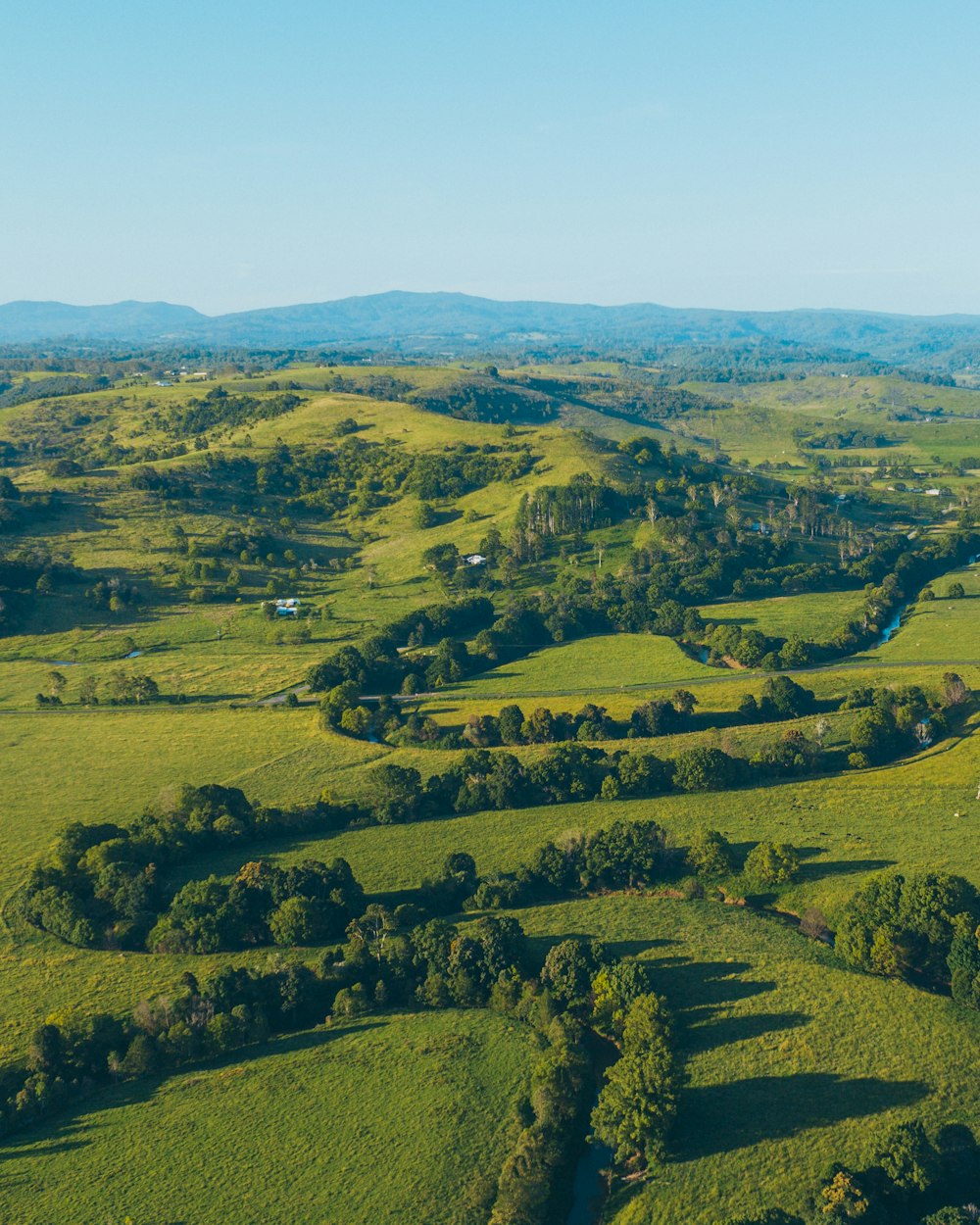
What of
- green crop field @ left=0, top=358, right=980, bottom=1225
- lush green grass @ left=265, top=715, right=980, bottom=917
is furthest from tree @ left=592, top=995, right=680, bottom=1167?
lush green grass @ left=265, top=715, right=980, bottom=917

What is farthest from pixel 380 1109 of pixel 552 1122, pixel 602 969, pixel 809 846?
pixel 809 846

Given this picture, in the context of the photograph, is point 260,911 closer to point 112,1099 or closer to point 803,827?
point 112,1099

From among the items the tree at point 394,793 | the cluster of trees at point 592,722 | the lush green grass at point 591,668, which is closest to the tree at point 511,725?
the cluster of trees at point 592,722

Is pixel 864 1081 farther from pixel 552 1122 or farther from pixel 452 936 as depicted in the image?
pixel 452 936

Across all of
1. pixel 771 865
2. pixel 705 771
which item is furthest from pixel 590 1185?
pixel 705 771

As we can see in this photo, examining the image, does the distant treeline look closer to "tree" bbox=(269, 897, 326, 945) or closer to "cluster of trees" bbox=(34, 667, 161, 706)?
"tree" bbox=(269, 897, 326, 945)

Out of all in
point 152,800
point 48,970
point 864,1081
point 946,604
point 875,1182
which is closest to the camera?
point 875,1182

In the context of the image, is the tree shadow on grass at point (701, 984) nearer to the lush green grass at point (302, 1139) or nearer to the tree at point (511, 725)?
the lush green grass at point (302, 1139)
